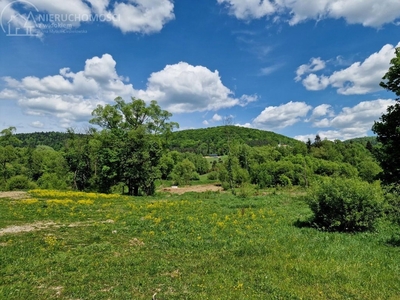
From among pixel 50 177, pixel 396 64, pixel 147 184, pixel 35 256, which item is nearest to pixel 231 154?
pixel 147 184

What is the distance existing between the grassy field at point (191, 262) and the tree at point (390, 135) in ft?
12.8

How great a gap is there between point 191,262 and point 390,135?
646 inches

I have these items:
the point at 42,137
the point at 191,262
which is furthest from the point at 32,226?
the point at 42,137

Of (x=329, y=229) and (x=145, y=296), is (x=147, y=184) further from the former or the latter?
(x=145, y=296)

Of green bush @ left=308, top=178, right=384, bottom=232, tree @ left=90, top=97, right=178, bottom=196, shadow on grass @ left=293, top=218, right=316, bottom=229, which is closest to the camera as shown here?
green bush @ left=308, top=178, right=384, bottom=232

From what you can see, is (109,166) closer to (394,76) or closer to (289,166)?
(394,76)

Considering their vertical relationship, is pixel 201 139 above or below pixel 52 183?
above

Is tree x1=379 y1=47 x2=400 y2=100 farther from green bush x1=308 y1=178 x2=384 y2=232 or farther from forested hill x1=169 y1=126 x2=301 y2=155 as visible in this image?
forested hill x1=169 y1=126 x2=301 y2=155

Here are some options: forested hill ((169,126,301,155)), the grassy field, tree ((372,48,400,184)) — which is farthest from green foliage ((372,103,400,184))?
forested hill ((169,126,301,155))

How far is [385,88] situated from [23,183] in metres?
49.0

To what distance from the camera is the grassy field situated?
7.44 metres

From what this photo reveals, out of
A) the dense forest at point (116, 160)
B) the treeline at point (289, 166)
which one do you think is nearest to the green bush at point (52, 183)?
the dense forest at point (116, 160)

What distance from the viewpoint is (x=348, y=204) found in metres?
14.7

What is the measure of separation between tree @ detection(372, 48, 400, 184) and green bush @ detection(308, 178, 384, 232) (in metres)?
4.01
